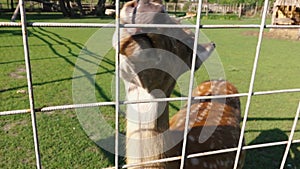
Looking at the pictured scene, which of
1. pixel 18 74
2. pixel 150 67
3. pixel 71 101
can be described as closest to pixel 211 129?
pixel 150 67

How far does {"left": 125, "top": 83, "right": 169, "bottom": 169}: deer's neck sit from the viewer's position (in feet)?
4.31

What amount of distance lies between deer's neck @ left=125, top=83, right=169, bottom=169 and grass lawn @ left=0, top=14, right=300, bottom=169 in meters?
0.31

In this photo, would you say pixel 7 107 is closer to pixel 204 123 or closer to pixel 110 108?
pixel 110 108

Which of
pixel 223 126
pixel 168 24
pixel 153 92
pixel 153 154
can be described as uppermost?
pixel 168 24

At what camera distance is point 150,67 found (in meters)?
1.07

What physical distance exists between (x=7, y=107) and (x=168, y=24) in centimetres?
328

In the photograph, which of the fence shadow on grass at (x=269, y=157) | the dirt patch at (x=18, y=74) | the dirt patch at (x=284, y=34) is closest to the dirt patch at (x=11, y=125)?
the dirt patch at (x=18, y=74)

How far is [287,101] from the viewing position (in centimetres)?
446

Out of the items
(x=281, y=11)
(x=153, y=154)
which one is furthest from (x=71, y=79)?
(x=281, y=11)

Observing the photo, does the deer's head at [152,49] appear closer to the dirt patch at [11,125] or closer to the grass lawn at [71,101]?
the grass lawn at [71,101]

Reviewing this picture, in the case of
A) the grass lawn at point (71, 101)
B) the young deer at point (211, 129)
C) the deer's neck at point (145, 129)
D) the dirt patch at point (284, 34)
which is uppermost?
the deer's neck at point (145, 129)

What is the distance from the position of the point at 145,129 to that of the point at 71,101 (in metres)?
2.99

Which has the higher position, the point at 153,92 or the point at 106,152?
the point at 153,92

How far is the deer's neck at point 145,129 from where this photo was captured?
1313mm
